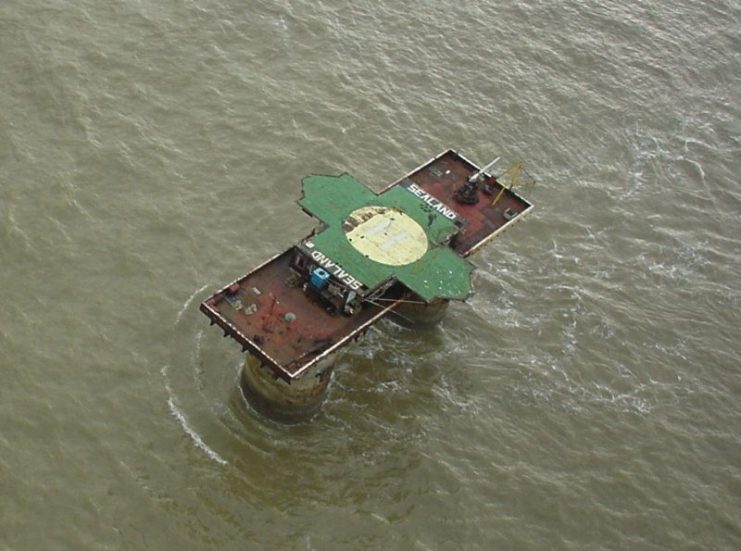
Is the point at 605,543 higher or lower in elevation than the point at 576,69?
lower

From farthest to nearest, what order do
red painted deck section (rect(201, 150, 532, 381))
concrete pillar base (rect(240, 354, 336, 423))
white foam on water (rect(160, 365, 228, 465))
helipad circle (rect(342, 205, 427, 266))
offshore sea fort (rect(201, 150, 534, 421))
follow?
helipad circle (rect(342, 205, 427, 266)) → white foam on water (rect(160, 365, 228, 465)) → concrete pillar base (rect(240, 354, 336, 423)) → offshore sea fort (rect(201, 150, 534, 421)) → red painted deck section (rect(201, 150, 532, 381))

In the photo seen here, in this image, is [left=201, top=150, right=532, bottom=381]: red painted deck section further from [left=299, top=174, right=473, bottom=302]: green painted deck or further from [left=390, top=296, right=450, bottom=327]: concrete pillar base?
[left=390, top=296, right=450, bottom=327]: concrete pillar base

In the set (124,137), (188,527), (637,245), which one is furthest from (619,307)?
(124,137)

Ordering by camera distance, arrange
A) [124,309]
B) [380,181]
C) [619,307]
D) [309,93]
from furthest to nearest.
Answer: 1. [309,93]
2. [380,181]
3. [619,307]
4. [124,309]

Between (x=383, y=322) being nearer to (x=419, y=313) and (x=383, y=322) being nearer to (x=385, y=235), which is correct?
(x=419, y=313)

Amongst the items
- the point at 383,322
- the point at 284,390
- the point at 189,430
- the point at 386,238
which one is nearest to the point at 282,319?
the point at 284,390

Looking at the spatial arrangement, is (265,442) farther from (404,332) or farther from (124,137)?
(124,137)

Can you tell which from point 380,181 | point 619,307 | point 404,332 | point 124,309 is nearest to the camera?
point 124,309

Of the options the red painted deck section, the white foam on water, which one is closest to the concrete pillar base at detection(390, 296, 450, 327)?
the red painted deck section
